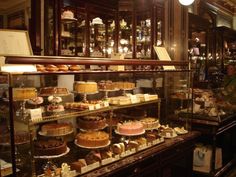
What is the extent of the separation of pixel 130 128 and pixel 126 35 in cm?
261

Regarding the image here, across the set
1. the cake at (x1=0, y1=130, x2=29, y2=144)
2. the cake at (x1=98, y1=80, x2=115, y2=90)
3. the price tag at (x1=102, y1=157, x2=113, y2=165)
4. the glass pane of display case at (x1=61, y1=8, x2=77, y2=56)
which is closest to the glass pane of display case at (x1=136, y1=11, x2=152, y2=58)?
the glass pane of display case at (x1=61, y1=8, x2=77, y2=56)

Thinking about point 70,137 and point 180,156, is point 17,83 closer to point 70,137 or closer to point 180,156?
point 70,137

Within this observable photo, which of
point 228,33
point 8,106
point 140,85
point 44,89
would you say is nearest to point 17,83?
point 8,106

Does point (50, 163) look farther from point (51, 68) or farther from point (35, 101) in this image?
point (51, 68)

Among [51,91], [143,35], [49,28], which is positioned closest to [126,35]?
[143,35]

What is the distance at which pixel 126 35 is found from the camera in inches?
207

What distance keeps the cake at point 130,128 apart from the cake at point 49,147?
2.89 ft

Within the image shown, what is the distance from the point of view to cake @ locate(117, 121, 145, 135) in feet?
10.3

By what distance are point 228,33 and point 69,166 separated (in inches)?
307

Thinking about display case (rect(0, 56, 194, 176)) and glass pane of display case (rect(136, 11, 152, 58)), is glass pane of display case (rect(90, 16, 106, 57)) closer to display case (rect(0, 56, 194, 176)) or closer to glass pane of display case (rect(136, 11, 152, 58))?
glass pane of display case (rect(136, 11, 152, 58))

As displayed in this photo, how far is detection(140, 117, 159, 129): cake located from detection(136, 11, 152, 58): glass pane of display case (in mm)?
2032

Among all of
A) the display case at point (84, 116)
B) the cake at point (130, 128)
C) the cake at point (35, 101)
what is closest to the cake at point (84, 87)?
the display case at point (84, 116)

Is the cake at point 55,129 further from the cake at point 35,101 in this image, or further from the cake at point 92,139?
the cake at point 35,101

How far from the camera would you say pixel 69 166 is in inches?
93.9
